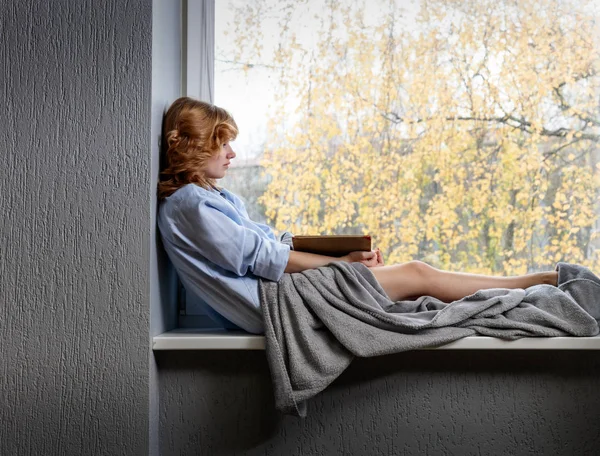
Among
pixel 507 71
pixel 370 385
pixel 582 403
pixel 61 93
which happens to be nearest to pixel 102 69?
pixel 61 93

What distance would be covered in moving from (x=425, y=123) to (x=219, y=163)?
675 mm

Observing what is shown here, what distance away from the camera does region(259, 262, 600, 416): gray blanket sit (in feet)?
5.32

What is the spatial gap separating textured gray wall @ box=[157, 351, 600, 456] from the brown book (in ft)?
1.01

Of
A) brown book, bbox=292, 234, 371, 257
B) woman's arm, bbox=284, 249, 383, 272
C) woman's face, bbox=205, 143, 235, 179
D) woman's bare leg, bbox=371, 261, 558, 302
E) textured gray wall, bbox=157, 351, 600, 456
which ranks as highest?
woman's face, bbox=205, 143, 235, 179

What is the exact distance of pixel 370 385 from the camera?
5.79ft

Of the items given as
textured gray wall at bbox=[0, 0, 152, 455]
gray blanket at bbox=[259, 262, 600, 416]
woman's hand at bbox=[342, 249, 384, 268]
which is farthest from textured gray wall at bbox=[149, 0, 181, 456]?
woman's hand at bbox=[342, 249, 384, 268]

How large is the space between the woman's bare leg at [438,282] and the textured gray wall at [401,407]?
0.18 m

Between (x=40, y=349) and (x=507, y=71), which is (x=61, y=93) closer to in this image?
(x=40, y=349)

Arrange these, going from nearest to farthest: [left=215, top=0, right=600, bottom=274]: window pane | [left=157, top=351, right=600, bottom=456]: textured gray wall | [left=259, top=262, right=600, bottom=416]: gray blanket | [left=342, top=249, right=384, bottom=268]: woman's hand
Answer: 1. [left=259, top=262, right=600, bottom=416]: gray blanket
2. [left=157, top=351, right=600, bottom=456]: textured gray wall
3. [left=342, top=249, right=384, bottom=268]: woman's hand
4. [left=215, top=0, right=600, bottom=274]: window pane

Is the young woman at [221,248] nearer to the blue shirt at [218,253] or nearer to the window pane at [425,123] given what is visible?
the blue shirt at [218,253]

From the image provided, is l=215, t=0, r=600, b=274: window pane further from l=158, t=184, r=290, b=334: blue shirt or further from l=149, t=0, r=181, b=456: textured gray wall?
l=158, t=184, r=290, b=334: blue shirt

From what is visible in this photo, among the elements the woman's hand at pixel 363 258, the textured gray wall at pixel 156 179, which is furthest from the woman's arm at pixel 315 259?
the textured gray wall at pixel 156 179

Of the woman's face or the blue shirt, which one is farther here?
the woman's face

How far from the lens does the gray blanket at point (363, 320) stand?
1.62 meters
